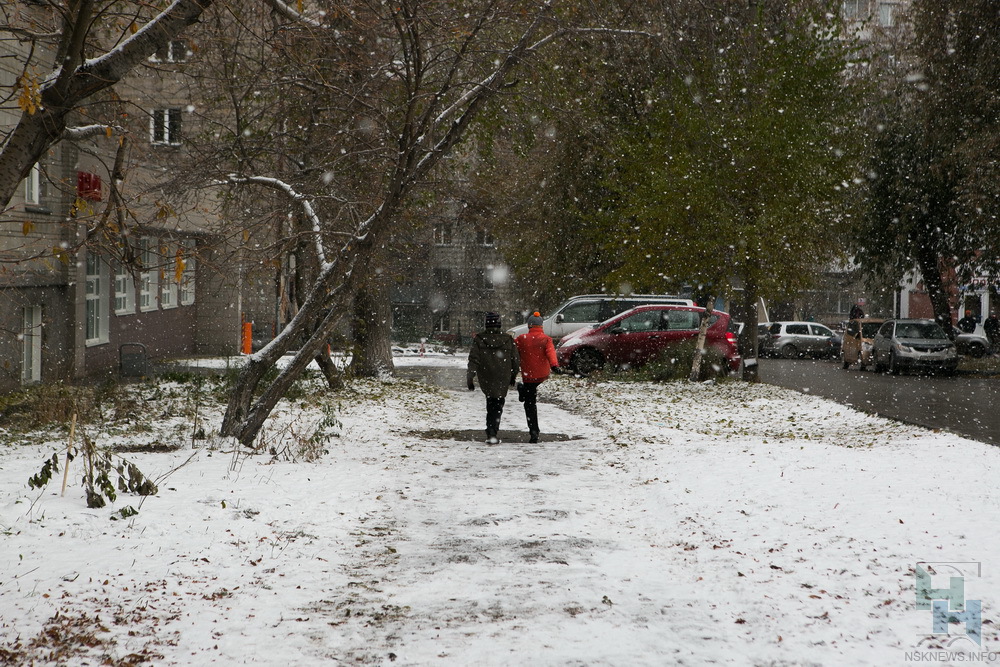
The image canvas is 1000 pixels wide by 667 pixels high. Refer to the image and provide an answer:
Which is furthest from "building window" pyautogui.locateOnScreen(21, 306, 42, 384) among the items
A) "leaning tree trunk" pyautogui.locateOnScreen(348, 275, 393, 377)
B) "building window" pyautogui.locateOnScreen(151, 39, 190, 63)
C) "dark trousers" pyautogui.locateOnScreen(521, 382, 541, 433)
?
"dark trousers" pyautogui.locateOnScreen(521, 382, 541, 433)

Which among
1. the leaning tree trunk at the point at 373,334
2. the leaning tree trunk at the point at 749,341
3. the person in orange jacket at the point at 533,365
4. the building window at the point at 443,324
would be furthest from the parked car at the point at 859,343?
the building window at the point at 443,324

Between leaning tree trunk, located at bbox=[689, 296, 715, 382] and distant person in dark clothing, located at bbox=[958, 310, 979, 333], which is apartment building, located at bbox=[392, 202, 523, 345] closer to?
distant person in dark clothing, located at bbox=[958, 310, 979, 333]

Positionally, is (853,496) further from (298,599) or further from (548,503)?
(298,599)

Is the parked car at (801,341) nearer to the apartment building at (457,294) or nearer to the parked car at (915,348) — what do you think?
the parked car at (915,348)

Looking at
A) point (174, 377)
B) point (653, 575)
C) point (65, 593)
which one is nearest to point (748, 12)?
point (174, 377)

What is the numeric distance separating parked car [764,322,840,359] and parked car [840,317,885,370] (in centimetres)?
884

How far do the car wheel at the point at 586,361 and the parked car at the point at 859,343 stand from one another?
38.7ft

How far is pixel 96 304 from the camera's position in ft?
84.4

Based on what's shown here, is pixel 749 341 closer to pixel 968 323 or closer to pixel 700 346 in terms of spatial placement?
pixel 700 346

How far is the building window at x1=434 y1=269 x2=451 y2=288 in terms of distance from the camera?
5762 cm

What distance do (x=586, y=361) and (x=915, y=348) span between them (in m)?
10.9

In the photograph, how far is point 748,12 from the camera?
22.1 meters

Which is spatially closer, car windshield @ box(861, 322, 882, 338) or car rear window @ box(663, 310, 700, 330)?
car rear window @ box(663, 310, 700, 330)

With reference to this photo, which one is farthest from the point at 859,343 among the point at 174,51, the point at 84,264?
the point at 174,51
